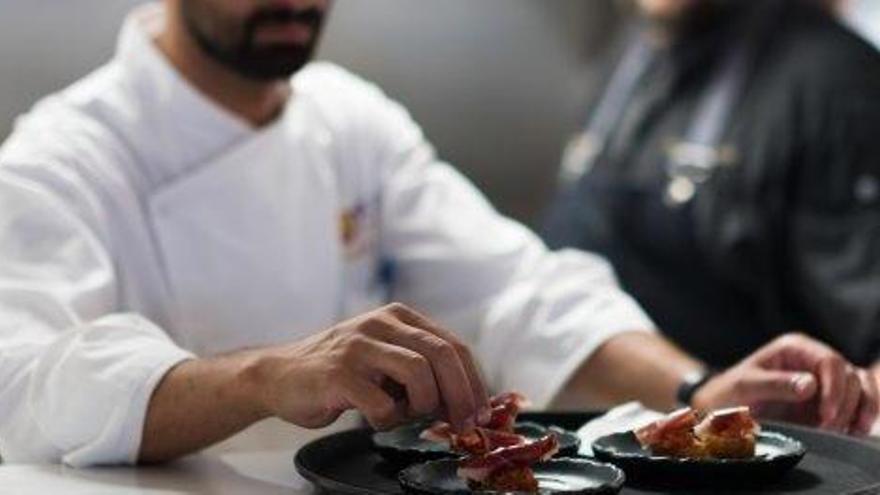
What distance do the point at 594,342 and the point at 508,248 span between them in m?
0.24

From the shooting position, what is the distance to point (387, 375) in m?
1.28

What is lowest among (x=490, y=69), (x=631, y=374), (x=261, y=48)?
(x=631, y=374)

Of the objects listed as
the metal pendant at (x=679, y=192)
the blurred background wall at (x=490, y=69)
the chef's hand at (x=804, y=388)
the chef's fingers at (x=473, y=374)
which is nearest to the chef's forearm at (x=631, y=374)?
the chef's hand at (x=804, y=388)

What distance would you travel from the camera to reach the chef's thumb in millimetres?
1595

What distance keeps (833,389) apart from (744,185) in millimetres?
1093

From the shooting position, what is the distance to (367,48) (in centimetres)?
332

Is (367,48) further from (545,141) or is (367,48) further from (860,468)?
(860,468)

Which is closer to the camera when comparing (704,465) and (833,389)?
(704,465)

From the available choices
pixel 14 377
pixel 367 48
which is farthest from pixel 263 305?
pixel 367 48

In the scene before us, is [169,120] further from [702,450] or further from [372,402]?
[702,450]

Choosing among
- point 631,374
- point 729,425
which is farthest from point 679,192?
point 729,425

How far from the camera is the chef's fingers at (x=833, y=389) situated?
1.58 m

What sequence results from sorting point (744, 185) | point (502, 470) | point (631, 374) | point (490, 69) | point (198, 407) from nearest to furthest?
point (502, 470), point (198, 407), point (631, 374), point (744, 185), point (490, 69)

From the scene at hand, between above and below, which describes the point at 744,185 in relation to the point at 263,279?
above
